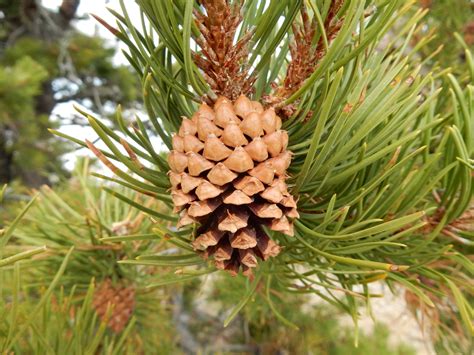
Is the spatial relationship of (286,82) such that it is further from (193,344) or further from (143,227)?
(193,344)

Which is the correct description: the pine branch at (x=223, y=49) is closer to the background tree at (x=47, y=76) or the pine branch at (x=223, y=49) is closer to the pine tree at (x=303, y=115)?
the pine tree at (x=303, y=115)

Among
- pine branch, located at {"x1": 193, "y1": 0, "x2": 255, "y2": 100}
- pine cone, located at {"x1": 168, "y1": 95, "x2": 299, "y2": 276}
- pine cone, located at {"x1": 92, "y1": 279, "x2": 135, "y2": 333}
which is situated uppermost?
pine branch, located at {"x1": 193, "y1": 0, "x2": 255, "y2": 100}

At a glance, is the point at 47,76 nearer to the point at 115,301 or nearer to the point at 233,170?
the point at 115,301

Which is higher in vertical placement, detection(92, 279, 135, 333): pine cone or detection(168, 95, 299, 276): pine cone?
detection(168, 95, 299, 276): pine cone

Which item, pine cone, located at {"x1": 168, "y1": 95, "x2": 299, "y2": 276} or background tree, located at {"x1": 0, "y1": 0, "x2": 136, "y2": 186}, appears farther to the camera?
background tree, located at {"x1": 0, "y1": 0, "x2": 136, "y2": 186}

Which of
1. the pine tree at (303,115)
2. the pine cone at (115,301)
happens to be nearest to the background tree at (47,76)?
the pine cone at (115,301)

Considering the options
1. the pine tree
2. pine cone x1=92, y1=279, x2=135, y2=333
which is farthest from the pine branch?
pine cone x1=92, y1=279, x2=135, y2=333

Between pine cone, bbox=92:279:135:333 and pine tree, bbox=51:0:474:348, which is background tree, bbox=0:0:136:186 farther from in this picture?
pine tree, bbox=51:0:474:348
